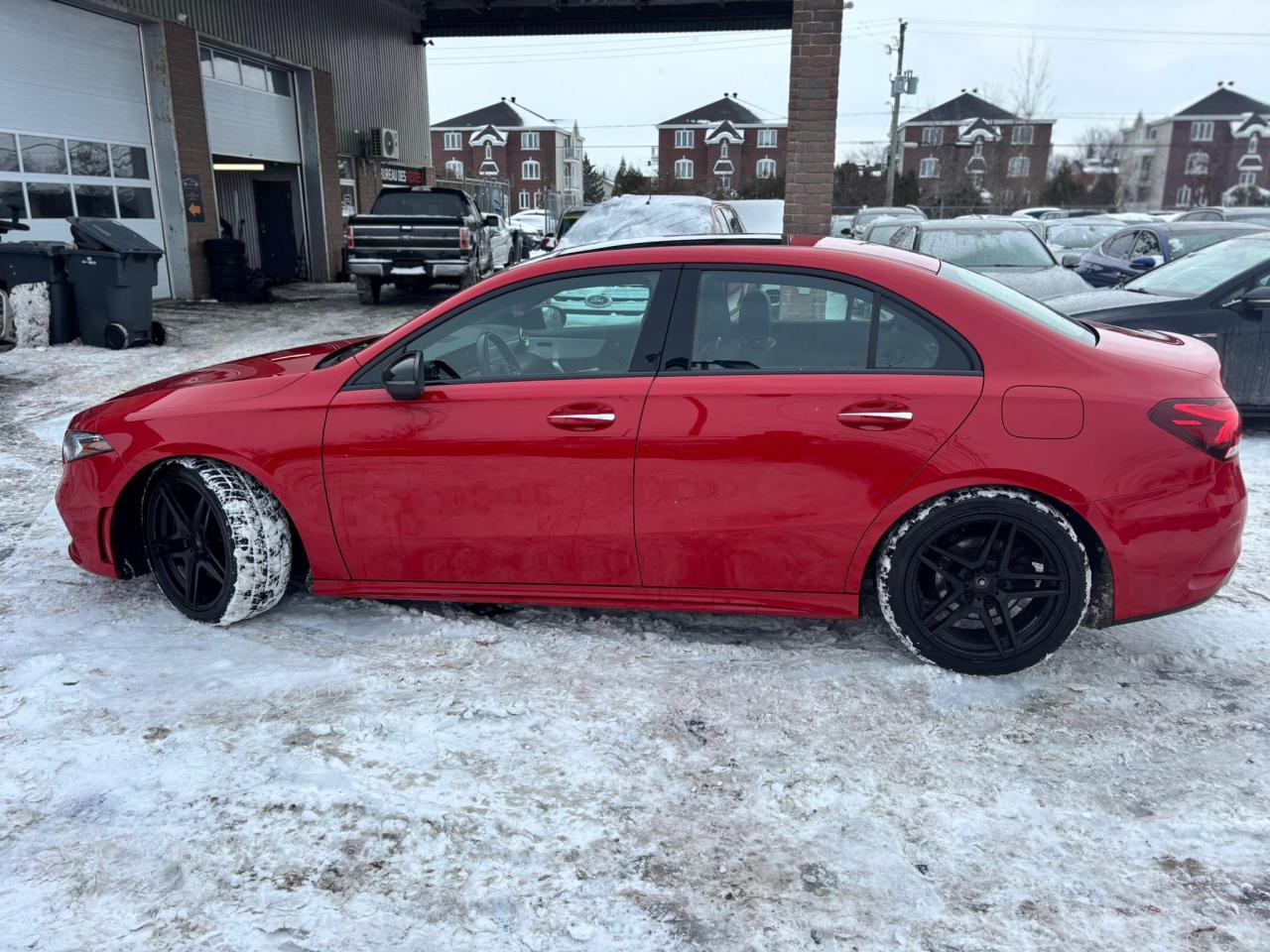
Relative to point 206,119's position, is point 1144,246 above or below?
below

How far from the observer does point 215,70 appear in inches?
677

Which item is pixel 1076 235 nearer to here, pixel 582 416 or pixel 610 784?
pixel 582 416

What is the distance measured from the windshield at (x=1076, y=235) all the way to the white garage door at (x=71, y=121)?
63.7ft

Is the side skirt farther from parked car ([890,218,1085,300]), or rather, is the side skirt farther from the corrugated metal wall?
the corrugated metal wall

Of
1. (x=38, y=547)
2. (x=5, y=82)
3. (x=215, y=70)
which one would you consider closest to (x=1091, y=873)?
(x=38, y=547)

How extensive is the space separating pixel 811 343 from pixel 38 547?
412 cm

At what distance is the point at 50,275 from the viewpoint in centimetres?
1071

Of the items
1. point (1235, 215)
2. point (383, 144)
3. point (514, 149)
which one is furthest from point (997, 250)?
point (514, 149)

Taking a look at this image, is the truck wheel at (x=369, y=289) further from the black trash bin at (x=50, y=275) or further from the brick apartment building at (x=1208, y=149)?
the brick apartment building at (x=1208, y=149)

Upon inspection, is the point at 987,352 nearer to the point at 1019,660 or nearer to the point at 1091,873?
the point at 1019,660

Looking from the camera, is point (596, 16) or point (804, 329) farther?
point (596, 16)

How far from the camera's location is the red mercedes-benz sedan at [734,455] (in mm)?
3244

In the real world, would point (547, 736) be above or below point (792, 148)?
below

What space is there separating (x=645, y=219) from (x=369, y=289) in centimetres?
775
